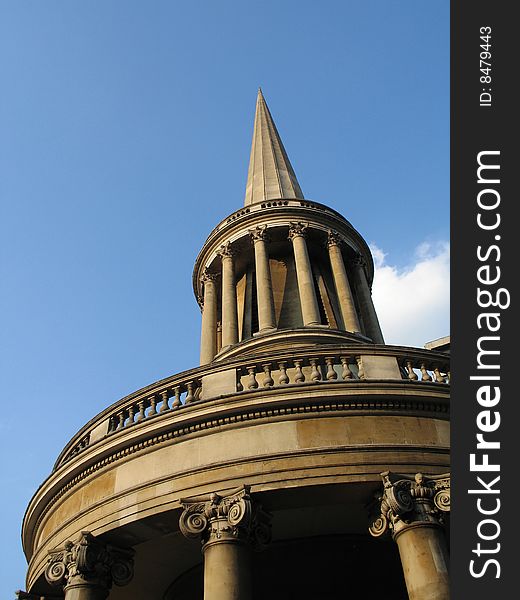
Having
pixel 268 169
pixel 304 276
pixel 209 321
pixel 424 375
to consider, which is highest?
pixel 268 169

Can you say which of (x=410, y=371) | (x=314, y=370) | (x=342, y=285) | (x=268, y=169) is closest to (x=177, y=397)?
(x=314, y=370)

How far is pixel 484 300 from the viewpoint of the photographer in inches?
373

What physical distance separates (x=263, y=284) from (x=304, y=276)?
6.55ft

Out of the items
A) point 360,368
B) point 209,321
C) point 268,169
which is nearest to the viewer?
point 360,368

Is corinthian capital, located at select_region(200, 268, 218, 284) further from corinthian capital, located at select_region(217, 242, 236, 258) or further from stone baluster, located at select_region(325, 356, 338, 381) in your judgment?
stone baluster, located at select_region(325, 356, 338, 381)

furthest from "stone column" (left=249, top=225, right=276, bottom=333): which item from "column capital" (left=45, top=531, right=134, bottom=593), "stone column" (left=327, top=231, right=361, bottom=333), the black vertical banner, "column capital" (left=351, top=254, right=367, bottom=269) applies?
the black vertical banner

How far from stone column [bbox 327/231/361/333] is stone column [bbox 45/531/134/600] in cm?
1637

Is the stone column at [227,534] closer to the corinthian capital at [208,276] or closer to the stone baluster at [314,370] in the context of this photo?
the stone baluster at [314,370]

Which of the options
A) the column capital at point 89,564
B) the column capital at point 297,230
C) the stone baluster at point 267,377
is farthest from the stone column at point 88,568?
the column capital at point 297,230

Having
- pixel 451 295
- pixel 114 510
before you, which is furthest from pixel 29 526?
pixel 451 295

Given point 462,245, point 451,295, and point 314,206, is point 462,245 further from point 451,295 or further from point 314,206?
point 314,206

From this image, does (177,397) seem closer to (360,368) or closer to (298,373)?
(298,373)

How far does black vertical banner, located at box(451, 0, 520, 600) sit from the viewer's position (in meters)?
8.37

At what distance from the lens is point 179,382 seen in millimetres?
17297
